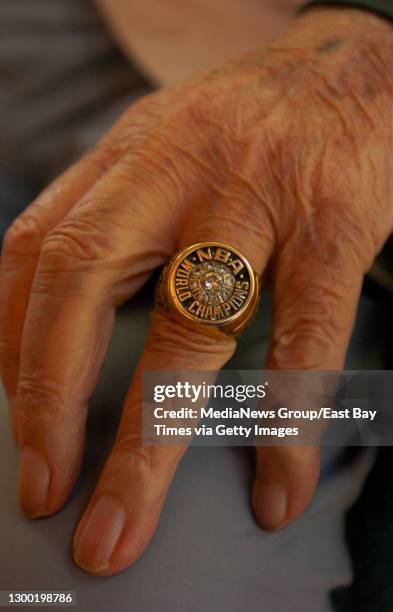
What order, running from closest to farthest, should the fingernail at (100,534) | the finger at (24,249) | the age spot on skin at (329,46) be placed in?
the fingernail at (100,534) < the finger at (24,249) < the age spot on skin at (329,46)

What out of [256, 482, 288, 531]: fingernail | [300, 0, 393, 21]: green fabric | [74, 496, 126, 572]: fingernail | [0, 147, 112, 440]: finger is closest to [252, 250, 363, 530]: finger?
[256, 482, 288, 531]: fingernail

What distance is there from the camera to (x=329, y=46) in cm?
77

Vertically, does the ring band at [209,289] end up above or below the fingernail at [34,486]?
above

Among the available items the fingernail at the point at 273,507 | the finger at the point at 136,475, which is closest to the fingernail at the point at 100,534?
the finger at the point at 136,475

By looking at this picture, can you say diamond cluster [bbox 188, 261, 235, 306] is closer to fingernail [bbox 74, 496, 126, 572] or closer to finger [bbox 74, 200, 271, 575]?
finger [bbox 74, 200, 271, 575]

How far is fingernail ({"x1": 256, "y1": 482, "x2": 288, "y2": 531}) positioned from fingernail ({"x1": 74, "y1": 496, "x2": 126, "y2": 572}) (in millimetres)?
140

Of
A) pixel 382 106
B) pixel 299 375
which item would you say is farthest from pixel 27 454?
pixel 382 106

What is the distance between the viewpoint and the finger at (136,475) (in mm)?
541

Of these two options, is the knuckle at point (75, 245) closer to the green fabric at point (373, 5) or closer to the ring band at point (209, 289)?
the ring band at point (209, 289)

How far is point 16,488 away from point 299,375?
0.31 m

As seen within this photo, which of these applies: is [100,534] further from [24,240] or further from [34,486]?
[24,240]

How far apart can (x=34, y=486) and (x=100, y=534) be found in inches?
3.2

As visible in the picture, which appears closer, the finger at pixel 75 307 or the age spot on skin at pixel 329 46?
the finger at pixel 75 307

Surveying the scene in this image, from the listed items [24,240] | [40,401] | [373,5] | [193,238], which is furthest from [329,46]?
[40,401]
